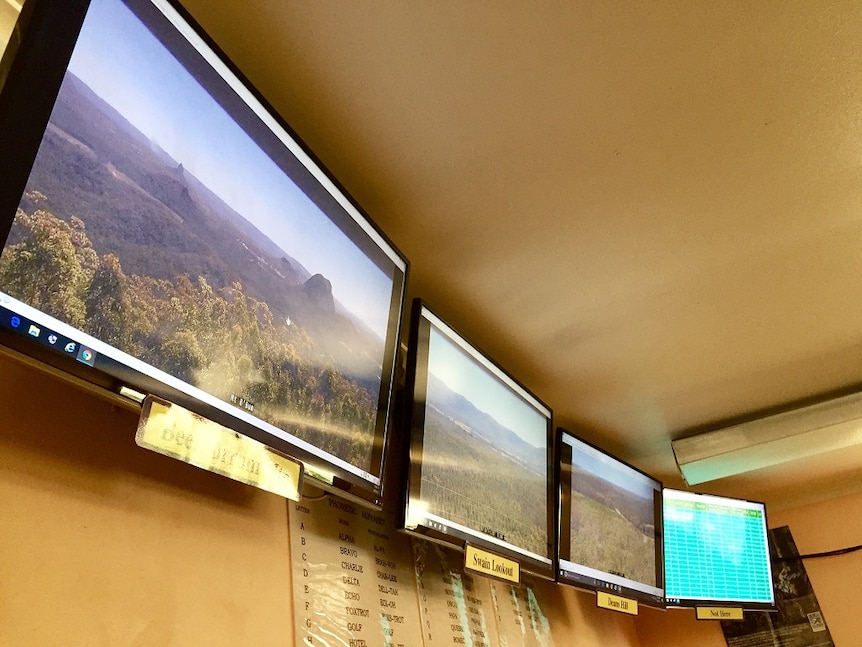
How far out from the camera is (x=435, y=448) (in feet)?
5.79

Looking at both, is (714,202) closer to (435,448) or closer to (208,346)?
(435,448)

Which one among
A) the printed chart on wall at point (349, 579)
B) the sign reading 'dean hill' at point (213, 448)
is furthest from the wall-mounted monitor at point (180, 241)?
the printed chart on wall at point (349, 579)

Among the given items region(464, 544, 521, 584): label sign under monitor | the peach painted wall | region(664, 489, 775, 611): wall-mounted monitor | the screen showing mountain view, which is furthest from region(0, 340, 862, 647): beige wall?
the peach painted wall

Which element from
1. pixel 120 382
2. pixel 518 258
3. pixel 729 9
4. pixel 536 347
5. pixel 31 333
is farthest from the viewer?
pixel 536 347

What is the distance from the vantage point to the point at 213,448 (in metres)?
1.00

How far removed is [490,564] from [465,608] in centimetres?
24

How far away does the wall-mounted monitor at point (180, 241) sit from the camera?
0.83 meters

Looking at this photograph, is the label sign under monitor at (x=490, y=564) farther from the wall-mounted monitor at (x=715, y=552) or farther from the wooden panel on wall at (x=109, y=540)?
the wall-mounted monitor at (x=715, y=552)

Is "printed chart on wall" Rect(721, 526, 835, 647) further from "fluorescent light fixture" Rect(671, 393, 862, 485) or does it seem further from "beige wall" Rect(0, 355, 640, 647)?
"beige wall" Rect(0, 355, 640, 647)

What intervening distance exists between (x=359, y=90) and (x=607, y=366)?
1535mm

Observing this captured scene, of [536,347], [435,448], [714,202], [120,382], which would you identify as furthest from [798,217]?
[120,382]

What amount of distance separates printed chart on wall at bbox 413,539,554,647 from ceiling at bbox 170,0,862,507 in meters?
0.80

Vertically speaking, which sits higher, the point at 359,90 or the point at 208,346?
the point at 359,90

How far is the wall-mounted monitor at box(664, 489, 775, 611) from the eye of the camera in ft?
9.47
